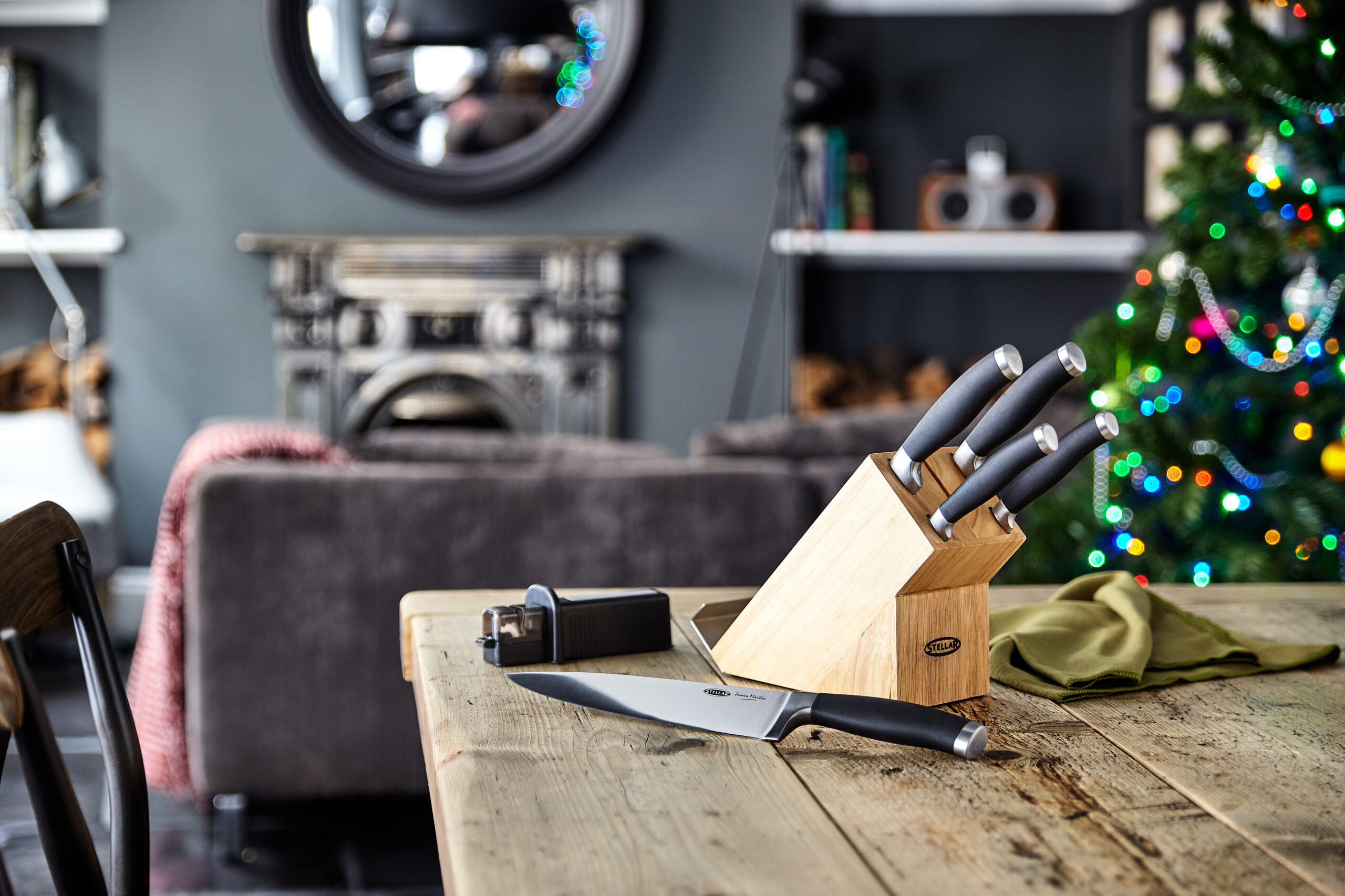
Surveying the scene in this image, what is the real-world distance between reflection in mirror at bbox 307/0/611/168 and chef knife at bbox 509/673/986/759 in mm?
3495

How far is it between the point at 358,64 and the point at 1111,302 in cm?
284

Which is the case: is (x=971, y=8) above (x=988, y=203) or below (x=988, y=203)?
above

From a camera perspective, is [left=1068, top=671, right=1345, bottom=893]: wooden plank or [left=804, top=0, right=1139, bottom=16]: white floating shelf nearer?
[left=1068, top=671, right=1345, bottom=893]: wooden plank

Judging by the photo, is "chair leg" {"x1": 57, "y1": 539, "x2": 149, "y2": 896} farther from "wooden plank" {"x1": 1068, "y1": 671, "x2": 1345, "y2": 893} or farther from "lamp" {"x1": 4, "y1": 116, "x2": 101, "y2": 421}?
"lamp" {"x1": 4, "y1": 116, "x2": 101, "y2": 421}

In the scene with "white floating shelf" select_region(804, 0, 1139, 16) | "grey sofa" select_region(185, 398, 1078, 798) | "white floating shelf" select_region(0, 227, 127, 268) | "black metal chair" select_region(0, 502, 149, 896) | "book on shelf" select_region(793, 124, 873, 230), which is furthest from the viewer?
"white floating shelf" select_region(804, 0, 1139, 16)

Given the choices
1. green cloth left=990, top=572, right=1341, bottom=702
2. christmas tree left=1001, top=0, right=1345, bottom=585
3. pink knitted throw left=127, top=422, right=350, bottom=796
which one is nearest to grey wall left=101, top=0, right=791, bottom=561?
christmas tree left=1001, top=0, right=1345, bottom=585

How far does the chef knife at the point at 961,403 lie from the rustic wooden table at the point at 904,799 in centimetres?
16

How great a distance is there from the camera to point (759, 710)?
63cm

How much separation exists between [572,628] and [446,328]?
326cm

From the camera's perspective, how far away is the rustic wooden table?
455mm

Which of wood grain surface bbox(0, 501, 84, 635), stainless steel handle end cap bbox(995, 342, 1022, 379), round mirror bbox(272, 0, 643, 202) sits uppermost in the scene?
round mirror bbox(272, 0, 643, 202)

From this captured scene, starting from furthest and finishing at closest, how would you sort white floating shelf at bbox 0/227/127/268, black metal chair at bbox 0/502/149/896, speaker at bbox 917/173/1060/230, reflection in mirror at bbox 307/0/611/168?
speaker at bbox 917/173/1060/230 → reflection in mirror at bbox 307/0/611/168 → white floating shelf at bbox 0/227/127/268 → black metal chair at bbox 0/502/149/896

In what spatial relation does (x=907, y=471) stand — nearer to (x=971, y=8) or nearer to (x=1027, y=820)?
(x=1027, y=820)

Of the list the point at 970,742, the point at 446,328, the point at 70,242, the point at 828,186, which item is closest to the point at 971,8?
the point at 828,186
